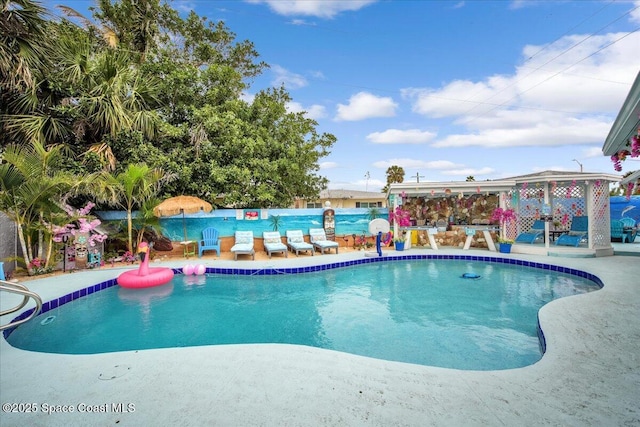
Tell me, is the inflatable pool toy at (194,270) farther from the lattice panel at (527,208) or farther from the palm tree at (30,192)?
the lattice panel at (527,208)

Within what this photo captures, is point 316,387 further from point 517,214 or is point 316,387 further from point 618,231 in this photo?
point 618,231

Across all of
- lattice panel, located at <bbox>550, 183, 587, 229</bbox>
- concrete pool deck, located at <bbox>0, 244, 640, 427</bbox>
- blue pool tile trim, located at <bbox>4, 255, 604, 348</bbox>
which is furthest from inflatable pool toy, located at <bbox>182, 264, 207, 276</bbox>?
lattice panel, located at <bbox>550, 183, 587, 229</bbox>

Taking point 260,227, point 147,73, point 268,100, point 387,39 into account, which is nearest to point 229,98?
point 268,100

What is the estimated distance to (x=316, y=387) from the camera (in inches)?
112

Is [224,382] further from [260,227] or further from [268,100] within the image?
[268,100]

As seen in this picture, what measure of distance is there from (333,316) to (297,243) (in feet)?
20.6

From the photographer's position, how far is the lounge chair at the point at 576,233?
11078mm

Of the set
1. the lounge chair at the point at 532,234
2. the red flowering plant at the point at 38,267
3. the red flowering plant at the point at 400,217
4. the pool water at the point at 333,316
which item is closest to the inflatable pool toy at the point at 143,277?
the pool water at the point at 333,316

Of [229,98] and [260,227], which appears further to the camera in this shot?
[229,98]

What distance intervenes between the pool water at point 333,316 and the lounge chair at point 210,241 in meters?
2.72

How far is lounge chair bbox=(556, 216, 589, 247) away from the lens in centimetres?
1108

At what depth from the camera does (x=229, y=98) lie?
13.7m

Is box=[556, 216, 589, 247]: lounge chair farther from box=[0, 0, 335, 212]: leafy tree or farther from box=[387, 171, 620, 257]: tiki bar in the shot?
box=[0, 0, 335, 212]: leafy tree

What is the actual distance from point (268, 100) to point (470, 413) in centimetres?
1460
